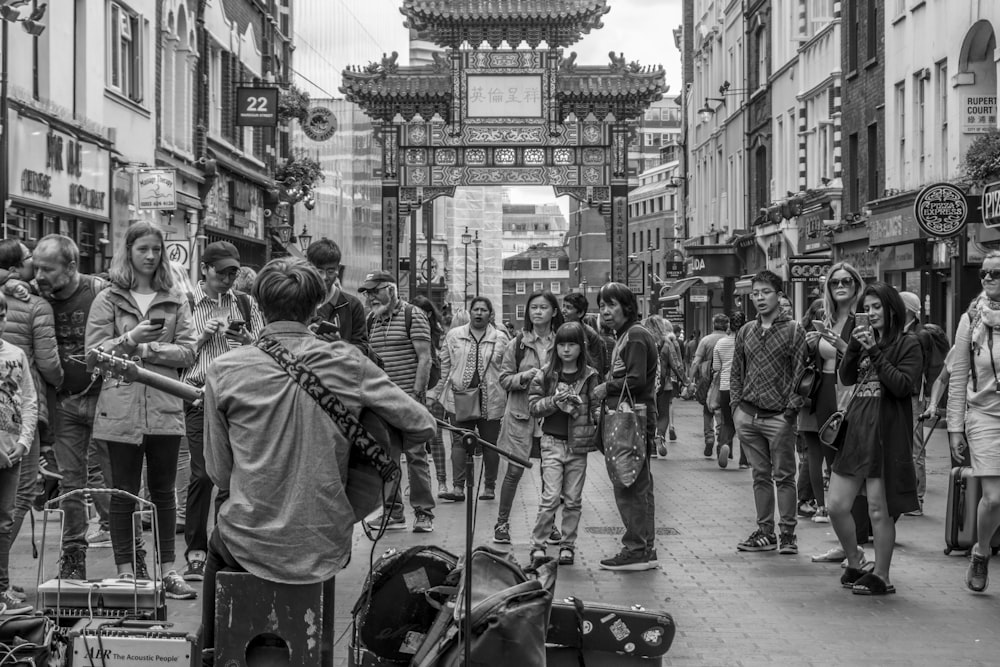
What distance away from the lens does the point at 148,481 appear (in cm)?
767

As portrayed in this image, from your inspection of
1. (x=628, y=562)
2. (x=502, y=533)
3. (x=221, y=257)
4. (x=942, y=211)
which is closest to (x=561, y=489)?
(x=628, y=562)

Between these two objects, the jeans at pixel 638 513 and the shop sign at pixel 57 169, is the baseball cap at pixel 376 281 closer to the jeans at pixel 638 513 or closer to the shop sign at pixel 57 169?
the jeans at pixel 638 513

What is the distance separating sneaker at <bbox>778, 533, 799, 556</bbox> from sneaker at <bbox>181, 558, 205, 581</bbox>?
3.90 meters

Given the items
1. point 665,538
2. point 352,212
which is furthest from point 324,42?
point 665,538

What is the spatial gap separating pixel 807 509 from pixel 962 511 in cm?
242

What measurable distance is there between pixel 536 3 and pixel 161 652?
3760cm

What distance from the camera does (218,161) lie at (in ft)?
97.7

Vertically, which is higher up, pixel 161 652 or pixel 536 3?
pixel 536 3

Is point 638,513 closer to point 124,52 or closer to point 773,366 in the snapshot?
point 773,366

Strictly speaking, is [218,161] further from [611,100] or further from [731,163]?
[731,163]

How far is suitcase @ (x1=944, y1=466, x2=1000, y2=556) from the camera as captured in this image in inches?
365

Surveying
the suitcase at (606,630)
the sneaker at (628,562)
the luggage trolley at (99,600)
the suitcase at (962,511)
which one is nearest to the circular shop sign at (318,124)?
the sneaker at (628,562)

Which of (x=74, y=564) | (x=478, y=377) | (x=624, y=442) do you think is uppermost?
(x=478, y=377)

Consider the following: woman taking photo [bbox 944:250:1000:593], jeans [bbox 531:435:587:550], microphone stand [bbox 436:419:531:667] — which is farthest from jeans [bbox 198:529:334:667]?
woman taking photo [bbox 944:250:1000:593]
